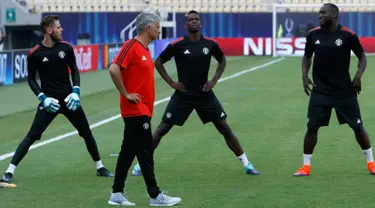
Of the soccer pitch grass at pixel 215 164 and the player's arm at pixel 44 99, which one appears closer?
the soccer pitch grass at pixel 215 164

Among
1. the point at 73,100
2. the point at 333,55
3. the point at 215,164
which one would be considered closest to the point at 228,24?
the point at 215,164

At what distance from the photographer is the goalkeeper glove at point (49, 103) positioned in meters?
10.3

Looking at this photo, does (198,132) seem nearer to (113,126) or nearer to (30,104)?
(113,126)

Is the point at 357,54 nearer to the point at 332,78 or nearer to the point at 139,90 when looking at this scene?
the point at 332,78

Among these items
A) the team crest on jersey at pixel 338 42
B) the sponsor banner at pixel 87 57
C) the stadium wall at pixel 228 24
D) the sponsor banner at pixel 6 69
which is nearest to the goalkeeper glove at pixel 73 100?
the team crest on jersey at pixel 338 42

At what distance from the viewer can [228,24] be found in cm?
4934

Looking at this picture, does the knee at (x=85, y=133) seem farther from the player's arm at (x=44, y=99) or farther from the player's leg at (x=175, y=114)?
the player's leg at (x=175, y=114)

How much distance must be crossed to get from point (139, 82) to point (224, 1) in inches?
1718

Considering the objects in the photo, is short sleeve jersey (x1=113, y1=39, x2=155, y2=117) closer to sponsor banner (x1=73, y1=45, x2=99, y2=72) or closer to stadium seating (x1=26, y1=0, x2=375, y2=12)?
sponsor banner (x1=73, y1=45, x2=99, y2=72)

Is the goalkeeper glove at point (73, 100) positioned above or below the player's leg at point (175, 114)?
above

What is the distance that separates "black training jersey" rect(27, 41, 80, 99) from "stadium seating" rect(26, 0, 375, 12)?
126 feet

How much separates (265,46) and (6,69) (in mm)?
21820

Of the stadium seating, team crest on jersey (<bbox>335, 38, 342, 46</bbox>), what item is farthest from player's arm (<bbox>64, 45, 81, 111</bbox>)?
the stadium seating

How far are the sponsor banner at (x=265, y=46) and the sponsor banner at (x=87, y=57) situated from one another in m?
13.0
